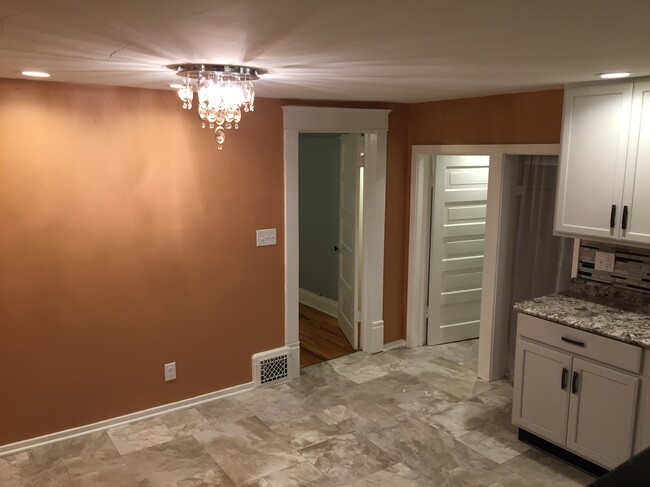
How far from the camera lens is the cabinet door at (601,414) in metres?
2.83

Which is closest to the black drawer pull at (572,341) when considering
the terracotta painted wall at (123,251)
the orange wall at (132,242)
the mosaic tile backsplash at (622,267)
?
the mosaic tile backsplash at (622,267)

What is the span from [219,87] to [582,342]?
231cm

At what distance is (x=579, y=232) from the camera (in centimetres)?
326

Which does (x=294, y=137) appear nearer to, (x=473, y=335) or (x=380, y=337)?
(x=380, y=337)

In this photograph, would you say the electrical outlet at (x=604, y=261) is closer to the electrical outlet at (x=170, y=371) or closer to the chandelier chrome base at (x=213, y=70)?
the chandelier chrome base at (x=213, y=70)

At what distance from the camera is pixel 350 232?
196 inches

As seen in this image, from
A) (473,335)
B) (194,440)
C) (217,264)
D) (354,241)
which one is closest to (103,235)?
(217,264)

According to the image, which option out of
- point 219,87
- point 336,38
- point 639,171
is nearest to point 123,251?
point 219,87

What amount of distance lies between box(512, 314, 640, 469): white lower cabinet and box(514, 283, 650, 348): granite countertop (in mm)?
51

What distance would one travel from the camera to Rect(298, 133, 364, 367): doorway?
4.85m

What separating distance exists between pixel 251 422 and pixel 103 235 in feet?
5.08

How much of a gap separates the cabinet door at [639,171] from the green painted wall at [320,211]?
3115mm

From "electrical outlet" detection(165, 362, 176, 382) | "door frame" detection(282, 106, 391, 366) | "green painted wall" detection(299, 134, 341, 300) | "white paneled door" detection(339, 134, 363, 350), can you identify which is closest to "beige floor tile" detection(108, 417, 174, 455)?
"electrical outlet" detection(165, 362, 176, 382)

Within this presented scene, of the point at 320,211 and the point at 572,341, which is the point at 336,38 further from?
the point at 320,211
